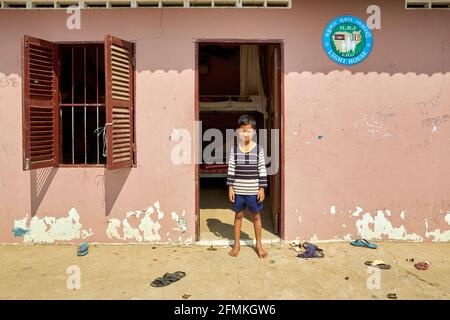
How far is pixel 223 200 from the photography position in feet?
26.9

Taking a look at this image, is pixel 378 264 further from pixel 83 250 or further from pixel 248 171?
pixel 83 250

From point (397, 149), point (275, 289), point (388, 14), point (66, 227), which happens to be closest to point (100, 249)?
point (66, 227)

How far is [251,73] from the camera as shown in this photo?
8.77 meters

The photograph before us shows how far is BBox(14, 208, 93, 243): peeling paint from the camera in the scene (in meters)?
5.20

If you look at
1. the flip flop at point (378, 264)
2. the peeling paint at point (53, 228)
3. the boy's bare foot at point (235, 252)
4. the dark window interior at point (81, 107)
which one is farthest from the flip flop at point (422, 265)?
the dark window interior at point (81, 107)

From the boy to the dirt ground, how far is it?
0.51m

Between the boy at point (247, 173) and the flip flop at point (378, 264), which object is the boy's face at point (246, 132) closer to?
the boy at point (247, 173)

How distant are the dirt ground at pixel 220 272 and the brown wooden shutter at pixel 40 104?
132 cm

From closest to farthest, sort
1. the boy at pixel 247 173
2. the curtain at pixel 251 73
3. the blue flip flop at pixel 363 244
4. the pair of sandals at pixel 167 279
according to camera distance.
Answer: the pair of sandals at pixel 167 279
the boy at pixel 247 173
the blue flip flop at pixel 363 244
the curtain at pixel 251 73

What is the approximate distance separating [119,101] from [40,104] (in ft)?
3.59

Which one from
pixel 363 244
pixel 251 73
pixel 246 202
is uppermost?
pixel 251 73

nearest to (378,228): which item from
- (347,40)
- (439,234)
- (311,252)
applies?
(439,234)

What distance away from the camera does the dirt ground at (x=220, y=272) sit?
3.70m

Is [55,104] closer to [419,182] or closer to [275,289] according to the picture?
[275,289]
